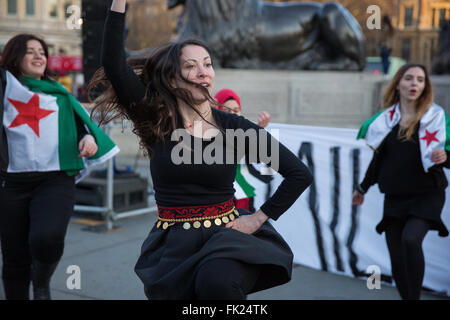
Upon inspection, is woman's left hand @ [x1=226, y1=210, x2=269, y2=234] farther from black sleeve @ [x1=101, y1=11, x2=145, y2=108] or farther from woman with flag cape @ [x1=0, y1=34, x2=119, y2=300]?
woman with flag cape @ [x1=0, y1=34, x2=119, y2=300]

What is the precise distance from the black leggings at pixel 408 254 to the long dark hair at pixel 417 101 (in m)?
0.63

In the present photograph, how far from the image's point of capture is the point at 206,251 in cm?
212

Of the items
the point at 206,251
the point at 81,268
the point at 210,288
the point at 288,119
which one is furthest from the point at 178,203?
the point at 288,119

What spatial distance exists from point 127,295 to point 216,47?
8176 millimetres

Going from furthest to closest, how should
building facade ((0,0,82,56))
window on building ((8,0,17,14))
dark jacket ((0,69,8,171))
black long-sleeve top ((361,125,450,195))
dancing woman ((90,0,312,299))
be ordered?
window on building ((8,0,17,14)), building facade ((0,0,82,56)), black long-sleeve top ((361,125,450,195)), dark jacket ((0,69,8,171)), dancing woman ((90,0,312,299))

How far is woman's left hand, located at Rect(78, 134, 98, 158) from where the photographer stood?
3.70m

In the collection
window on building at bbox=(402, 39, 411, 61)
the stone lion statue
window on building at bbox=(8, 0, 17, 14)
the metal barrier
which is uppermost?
window on building at bbox=(8, 0, 17, 14)

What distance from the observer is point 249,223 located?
230 centimetres

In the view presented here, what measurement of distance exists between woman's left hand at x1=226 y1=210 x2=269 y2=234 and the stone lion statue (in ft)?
30.5

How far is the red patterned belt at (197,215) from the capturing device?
2.26 metres

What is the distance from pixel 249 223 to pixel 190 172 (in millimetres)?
339

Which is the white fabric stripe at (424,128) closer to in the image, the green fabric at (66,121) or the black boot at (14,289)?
the green fabric at (66,121)

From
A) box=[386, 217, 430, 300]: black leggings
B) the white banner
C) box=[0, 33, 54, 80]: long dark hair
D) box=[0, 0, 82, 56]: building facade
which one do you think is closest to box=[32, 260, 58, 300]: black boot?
box=[0, 33, 54, 80]: long dark hair

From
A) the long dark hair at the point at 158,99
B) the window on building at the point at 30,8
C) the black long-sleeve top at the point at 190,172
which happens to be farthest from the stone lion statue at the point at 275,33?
the window on building at the point at 30,8
